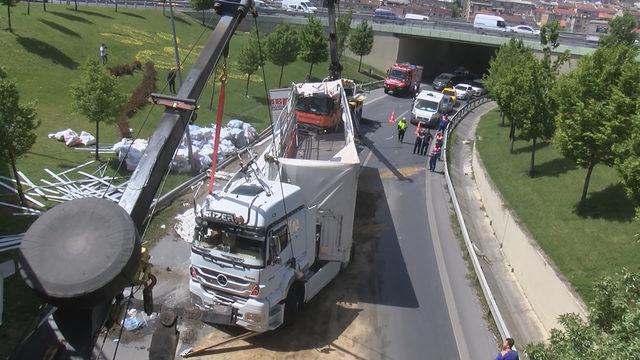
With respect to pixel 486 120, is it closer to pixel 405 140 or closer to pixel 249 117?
pixel 405 140

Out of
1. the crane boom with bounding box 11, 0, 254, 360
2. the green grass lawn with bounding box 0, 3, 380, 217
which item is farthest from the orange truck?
the crane boom with bounding box 11, 0, 254, 360

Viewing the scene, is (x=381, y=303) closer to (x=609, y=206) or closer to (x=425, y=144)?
(x=609, y=206)

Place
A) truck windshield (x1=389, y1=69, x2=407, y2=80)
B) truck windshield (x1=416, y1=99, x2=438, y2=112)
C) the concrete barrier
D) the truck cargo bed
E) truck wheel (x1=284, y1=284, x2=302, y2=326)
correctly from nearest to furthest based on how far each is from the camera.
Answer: truck wheel (x1=284, y1=284, x2=302, y2=326)
the concrete barrier
the truck cargo bed
truck windshield (x1=416, y1=99, x2=438, y2=112)
truck windshield (x1=389, y1=69, x2=407, y2=80)

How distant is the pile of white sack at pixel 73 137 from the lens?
22328 mm

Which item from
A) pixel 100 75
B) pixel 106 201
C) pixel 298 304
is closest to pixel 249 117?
pixel 100 75

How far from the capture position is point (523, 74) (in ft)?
81.3

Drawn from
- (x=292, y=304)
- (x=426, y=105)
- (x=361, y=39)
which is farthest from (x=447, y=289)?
(x=361, y=39)

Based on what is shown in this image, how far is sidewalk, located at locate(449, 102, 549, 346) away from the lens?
1483 cm

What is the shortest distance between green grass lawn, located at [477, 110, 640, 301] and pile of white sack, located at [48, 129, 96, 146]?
16858 mm

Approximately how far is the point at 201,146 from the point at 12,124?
812cm

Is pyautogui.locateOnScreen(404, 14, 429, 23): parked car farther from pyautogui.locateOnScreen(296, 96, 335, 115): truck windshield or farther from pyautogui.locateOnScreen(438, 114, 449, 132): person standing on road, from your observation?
pyautogui.locateOnScreen(296, 96, 335, 115): truck windshield

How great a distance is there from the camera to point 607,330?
812 cm

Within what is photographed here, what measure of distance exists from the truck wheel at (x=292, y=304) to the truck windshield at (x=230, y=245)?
155cm

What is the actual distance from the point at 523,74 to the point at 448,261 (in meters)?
11.5
